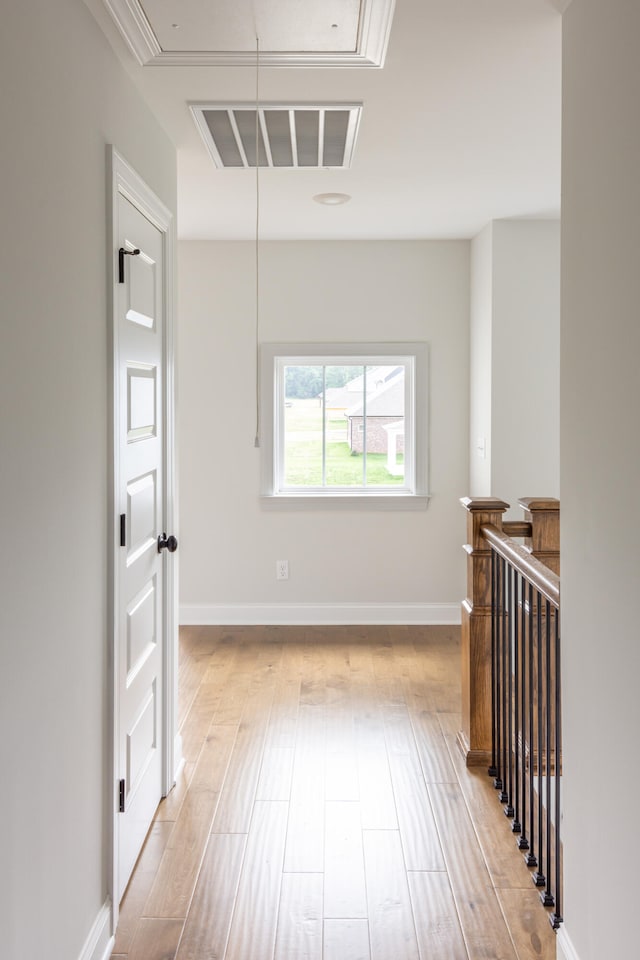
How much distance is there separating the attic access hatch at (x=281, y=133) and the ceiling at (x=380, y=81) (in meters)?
0.04

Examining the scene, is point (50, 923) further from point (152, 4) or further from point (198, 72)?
point (198, 72)

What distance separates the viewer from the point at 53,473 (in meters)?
1.79

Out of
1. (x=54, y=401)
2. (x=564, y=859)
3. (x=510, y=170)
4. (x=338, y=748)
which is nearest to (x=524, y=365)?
(x=510, y=170)

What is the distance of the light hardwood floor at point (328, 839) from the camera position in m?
2.17

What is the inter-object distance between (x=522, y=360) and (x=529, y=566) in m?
2.58

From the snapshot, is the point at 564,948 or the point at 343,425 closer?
the point at 564,948

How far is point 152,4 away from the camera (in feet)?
6.80

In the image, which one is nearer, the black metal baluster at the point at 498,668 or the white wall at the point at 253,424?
the black metal baluster at the point at 498,668

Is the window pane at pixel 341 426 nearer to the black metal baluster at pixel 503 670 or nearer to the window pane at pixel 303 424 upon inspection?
the window pane at pixel 303 424

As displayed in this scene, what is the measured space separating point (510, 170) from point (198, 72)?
5.41 ft

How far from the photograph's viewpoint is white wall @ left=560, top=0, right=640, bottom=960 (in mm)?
1609

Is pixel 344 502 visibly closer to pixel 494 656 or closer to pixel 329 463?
pixel 329 463

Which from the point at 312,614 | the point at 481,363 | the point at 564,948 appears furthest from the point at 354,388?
the point at 564,948

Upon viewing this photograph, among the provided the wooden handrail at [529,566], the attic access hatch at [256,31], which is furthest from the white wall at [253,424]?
the attic access hatch at [256,31]
